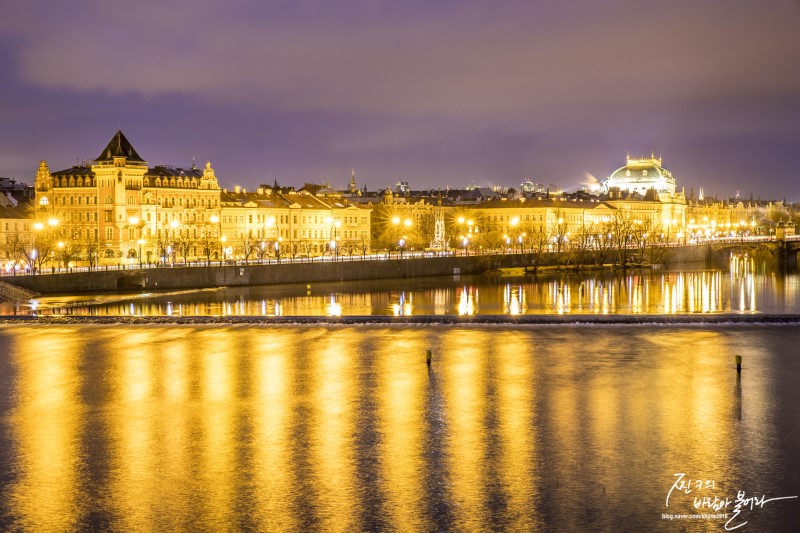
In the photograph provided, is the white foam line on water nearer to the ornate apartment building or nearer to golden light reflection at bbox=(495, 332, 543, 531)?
golden light reflection at bbox=(495, 332, 543, 531)

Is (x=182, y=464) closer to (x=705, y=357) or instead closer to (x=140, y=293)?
(x=705, y=357)

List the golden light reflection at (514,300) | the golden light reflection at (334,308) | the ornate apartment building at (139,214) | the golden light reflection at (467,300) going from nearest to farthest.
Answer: the golden light reflection at (334,308) → the golden light reflection at (514,300) → the golden light reflection at (467,300) → the ornate apartment building at (139,214)

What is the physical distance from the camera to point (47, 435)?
2439 centimetres

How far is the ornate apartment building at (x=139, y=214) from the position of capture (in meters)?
98.9

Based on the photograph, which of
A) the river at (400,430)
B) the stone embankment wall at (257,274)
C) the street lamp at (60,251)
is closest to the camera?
the river at (400,430)

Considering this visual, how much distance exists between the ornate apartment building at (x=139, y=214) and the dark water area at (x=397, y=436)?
59.1m

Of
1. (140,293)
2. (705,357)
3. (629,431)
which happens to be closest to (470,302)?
(140,293)

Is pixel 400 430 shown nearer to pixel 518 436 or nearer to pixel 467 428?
pixel 467 428

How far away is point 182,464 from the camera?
21516 millimetres

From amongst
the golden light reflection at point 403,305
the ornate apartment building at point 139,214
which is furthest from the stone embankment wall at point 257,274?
the golden light reflection at point 403,305

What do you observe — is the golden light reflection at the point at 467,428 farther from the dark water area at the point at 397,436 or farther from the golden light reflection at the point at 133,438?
the golden light reflection at the point at 133,438

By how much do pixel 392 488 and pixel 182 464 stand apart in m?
4.99

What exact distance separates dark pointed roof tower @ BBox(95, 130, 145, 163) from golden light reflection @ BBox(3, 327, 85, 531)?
65062 millimetres

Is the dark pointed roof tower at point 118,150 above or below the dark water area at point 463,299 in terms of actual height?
above
